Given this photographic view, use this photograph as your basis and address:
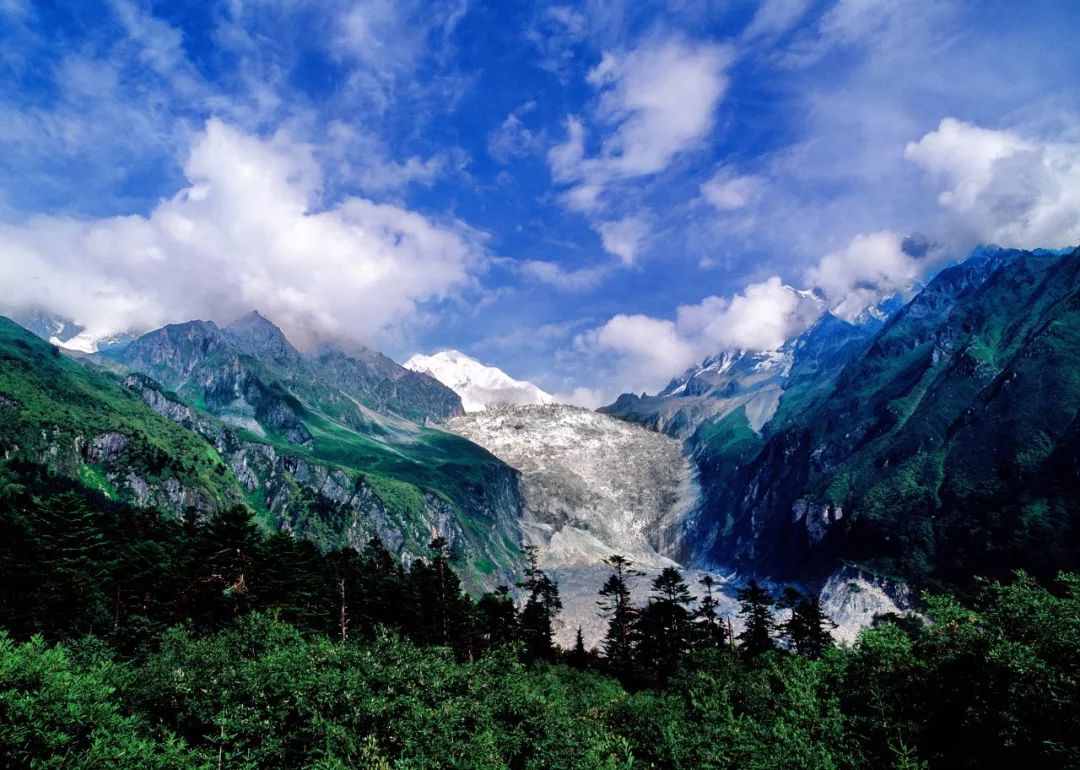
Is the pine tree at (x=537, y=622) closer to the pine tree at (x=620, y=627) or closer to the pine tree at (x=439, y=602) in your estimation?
the pine tree at (x=620, y=627)

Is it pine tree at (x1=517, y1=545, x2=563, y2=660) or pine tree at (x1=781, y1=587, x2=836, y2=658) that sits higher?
pine tree at (x1=781, y1=587, x2=836, y2=658)

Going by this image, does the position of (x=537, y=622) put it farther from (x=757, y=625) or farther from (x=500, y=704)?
(x=500, y=704)

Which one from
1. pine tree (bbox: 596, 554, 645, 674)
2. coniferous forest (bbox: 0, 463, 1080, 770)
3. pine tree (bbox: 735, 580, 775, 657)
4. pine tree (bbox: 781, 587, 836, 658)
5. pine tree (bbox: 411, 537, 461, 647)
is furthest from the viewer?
pine tree (bbox: 596, 554, 645, 674)

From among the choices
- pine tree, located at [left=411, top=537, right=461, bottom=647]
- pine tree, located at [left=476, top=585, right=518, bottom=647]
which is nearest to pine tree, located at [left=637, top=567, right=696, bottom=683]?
pine tree, located at [left=476, top=585, right=518, bottom=647]

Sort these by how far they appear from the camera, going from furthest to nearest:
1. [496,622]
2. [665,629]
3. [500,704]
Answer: [496,622] → [665,629] → [500,704]

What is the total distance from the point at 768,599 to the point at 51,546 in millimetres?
103191

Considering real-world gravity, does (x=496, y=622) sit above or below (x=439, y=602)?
below

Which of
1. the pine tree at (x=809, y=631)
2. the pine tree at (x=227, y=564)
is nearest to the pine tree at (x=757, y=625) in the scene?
the pine tree at (x=809, y=631)

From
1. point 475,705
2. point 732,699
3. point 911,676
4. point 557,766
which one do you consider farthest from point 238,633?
point 911,676

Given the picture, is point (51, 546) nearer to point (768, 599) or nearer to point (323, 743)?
point (323, 743)

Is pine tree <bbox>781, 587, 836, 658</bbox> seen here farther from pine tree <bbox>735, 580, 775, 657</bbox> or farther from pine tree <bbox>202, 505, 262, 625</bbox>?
pine tree <bbox>202, 505, 262, 625</bbox>

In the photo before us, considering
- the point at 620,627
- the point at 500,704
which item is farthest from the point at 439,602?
the point at 500,704

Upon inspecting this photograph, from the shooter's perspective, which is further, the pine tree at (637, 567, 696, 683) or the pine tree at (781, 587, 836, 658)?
the pine tree at (637, 567, 696, 683)

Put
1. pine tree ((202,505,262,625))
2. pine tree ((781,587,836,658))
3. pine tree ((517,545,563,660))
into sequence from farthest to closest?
pine tree ((517,545,563,660)), pine tree ((781,587,836,658)), pine tree ((202,505,262,625))
